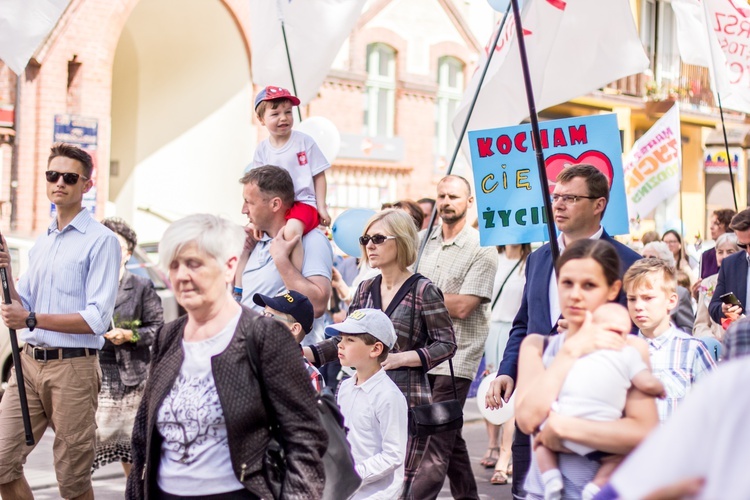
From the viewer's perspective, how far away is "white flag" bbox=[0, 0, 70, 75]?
676 cm

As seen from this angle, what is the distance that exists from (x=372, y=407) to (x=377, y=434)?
4.9 inches

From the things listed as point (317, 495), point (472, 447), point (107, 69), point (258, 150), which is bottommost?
point (472, 447)

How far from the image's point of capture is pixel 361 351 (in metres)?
5.20

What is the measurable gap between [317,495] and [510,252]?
6170 millimetres

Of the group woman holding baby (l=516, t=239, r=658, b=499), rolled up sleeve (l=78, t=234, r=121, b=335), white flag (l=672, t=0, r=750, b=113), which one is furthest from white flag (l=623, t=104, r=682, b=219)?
woman holding baby (l=516, t=239, r=658, b=499)

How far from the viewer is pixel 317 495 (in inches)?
140

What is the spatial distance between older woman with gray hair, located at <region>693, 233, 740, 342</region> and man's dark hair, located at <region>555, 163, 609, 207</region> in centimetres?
296

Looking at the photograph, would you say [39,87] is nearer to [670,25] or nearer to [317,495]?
[317,495]

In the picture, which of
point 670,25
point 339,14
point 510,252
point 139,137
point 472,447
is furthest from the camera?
point 670,25

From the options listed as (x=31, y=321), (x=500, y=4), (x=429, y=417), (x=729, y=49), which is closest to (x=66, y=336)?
(x=31, y=321)

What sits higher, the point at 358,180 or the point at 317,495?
the point at 358,180

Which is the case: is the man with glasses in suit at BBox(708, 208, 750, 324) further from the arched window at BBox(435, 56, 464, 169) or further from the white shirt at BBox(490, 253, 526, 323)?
the arched window at BBox(435, 56, 464, 169)

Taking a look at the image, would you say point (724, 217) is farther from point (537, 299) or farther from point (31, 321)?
point (31, 321)

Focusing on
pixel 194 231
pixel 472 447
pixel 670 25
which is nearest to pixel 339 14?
pixel 472 447
